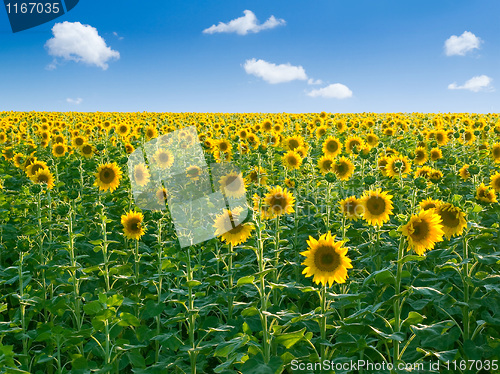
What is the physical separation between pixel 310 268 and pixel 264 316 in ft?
1.81

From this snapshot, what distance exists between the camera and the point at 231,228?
13.3 feet

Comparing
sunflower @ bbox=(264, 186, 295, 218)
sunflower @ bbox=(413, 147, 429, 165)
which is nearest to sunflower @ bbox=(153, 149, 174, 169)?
sunflower @ bbox=(264, 186, 295, 218)

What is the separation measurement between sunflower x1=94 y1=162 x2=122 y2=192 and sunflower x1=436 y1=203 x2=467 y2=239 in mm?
5064

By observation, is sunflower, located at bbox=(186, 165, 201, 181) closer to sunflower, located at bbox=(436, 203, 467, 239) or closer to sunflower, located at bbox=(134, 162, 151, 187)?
sunflower, located at bbox=(134, 162, 151, 187)

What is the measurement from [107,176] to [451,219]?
17.2 feet

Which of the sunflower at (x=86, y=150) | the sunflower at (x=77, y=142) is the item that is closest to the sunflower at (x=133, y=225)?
the sunflower at (x=86, y=150)

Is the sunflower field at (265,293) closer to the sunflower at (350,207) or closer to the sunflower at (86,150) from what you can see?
the sunflower at (350,207)

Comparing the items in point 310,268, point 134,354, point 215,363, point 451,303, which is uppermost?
point 310,268

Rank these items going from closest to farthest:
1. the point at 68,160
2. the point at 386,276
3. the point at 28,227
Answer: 1. the point at 386,276
2. the point at 28,227
3. the point at 68,160

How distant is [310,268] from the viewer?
3.31 m

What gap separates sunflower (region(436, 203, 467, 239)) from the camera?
3.72 metres

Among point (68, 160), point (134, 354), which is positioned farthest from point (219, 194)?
point (68, 160)

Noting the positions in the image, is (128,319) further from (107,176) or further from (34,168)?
(34,168)

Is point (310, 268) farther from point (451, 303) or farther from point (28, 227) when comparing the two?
point (28, 227)
